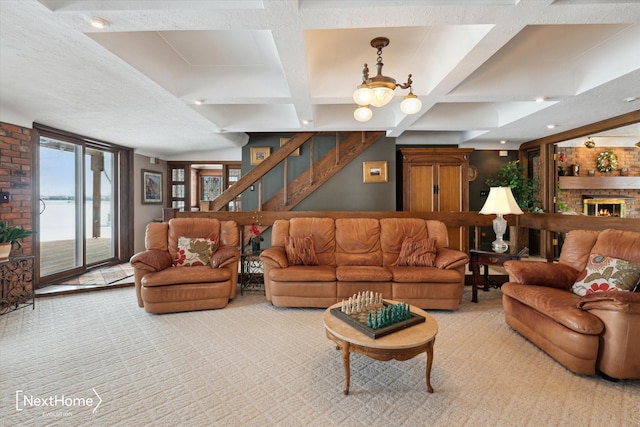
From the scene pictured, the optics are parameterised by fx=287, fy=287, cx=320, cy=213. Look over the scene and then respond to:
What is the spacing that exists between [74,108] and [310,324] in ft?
12.2

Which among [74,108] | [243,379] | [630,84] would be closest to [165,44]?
[74,108]

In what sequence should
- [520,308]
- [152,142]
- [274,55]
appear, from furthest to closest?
[152,142] < [274,55] < [520,308]

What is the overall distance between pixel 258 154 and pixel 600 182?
24.3 feet

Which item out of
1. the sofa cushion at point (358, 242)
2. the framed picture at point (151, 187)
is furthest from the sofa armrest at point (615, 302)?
the framed picture at point (151, 187)

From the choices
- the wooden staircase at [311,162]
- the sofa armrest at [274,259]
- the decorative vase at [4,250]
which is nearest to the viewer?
the decorative vase at [4,250]

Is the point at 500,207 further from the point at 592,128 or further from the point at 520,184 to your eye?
the point at 520,184

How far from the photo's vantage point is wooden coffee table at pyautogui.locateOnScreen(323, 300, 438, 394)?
1748 millimetres

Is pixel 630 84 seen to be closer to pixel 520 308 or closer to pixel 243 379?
pixel 520 308

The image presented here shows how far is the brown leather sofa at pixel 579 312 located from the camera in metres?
1.91

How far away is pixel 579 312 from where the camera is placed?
2062 mm

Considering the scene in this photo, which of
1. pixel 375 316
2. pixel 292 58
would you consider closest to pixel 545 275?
pixel 375 316

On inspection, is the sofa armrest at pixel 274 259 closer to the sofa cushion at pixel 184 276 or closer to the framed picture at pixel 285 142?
the sofa cushion at pixel 184 276

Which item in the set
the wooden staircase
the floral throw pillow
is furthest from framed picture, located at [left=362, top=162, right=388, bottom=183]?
the floral throw pillow

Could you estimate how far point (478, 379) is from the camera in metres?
2.00
